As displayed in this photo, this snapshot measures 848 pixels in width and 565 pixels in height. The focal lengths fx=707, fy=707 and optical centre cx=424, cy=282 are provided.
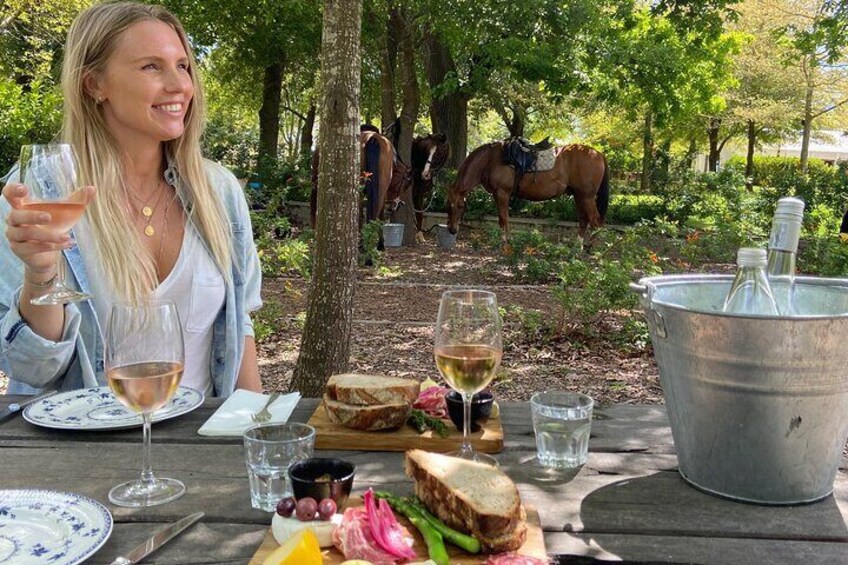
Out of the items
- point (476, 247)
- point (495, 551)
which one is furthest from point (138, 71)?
point (476, 247)

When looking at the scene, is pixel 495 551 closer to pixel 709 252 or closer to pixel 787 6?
pixel 709 252

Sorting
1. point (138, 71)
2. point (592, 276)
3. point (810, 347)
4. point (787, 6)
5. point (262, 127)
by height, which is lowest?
point (592, 276)

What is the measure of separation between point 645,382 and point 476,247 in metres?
7.15

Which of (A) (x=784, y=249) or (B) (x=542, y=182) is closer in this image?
(A) (x=784, y=249)

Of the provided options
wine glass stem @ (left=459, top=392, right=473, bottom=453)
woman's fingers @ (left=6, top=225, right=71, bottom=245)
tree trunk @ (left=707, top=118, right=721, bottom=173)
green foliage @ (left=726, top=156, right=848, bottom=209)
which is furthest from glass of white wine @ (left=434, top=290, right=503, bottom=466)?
tree trunk @ (left=707, top=118, right=721, bottom=173)

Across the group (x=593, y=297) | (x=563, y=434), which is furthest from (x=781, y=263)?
(x=593, y=297)

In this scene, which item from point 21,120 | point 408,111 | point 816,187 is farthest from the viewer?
point 816,187

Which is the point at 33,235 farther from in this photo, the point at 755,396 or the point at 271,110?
the point at 271,110

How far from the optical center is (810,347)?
1269 mm

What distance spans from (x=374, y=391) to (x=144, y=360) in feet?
1.89

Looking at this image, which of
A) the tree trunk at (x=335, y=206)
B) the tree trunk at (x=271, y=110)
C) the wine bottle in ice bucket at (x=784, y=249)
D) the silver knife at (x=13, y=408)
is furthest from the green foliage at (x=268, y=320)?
the tree trunk at (x=271, y=110)

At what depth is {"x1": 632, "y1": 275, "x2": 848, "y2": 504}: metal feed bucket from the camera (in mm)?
1270

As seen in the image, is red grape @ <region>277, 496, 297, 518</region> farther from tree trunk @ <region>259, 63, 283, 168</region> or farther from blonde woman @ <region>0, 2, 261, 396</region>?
tree trunk @ <region>259, 63, 283, 168</region>

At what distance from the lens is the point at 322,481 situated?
1.24 m
